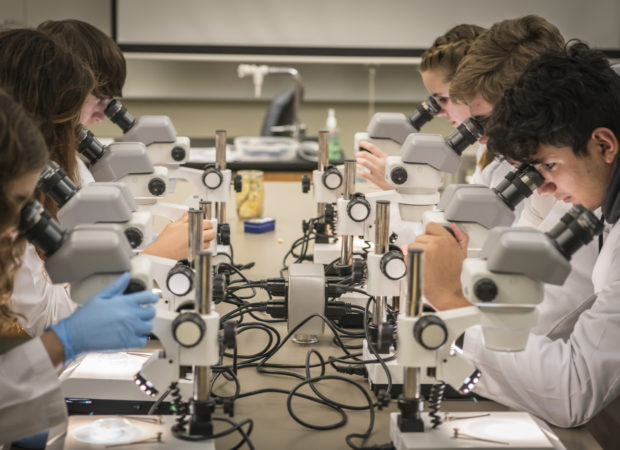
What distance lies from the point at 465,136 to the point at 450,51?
2.33ft

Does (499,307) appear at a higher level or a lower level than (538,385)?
higher

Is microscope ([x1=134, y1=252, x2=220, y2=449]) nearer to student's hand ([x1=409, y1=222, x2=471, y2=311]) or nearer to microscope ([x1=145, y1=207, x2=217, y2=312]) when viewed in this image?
microscope ([x1=145, y1=207, x2=217, y2=312])

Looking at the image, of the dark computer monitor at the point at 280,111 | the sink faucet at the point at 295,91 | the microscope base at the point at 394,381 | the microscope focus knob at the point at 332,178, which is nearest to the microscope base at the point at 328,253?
the microscope focus knob at the point at 332,178

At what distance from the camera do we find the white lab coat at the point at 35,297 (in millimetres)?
1507

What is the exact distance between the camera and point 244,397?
4.53ft

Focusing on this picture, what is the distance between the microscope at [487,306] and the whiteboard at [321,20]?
14.3ft

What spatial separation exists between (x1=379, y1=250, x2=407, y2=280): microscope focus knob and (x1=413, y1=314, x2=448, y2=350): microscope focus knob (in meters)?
0.36

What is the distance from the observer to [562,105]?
4.54 feet

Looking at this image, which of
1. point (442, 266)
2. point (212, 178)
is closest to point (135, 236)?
point (442, 266)

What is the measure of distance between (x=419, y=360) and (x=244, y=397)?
414mm

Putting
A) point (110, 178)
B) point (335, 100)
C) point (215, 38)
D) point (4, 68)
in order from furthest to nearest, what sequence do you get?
point (335, 100) → point (215, 38) → point (110, 178) → point (4, 68)

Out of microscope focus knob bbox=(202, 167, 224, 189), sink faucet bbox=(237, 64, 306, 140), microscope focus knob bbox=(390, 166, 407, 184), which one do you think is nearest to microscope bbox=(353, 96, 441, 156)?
microscope focus knob bbox=(202, 167, 224, 189)

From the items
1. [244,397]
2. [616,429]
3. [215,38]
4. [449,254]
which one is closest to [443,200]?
[449,254]

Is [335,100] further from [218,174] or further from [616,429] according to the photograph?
[616,429]
